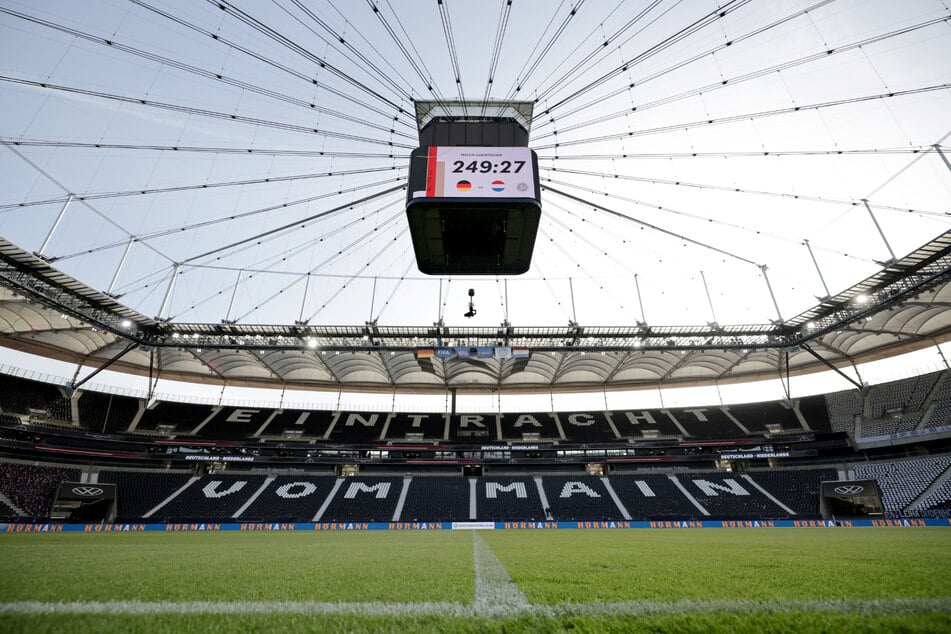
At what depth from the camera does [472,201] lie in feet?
28.2

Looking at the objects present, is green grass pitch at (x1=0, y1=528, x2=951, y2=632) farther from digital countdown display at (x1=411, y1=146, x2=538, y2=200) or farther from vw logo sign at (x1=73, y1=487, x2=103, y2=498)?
vw logo sign at (x1=73, y1=487, x2=103, y2=498)

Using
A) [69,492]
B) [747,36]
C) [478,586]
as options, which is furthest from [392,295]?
[69,492]

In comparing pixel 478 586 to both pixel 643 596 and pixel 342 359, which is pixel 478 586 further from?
pixel 342 359

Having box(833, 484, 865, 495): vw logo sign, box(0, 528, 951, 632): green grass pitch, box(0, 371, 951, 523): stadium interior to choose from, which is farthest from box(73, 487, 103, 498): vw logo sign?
box(833, 484, 865, 495): vw logo sign

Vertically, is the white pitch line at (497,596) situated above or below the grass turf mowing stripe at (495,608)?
below

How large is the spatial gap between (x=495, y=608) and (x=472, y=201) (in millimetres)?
7322

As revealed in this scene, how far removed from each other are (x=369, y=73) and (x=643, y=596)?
12.6 m

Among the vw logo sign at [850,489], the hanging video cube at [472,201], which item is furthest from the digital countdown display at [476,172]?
the vw logo sign at [850,489]

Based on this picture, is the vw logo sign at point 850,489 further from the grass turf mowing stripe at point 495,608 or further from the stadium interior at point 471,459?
the grass turf mowing stripe at point 495,608

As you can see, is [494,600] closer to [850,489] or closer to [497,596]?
[497,596]

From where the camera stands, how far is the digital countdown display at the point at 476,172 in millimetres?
8641

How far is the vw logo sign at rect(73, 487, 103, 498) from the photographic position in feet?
107

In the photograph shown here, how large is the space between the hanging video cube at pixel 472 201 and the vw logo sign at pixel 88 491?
135 feet

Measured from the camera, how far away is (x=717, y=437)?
148 feet
